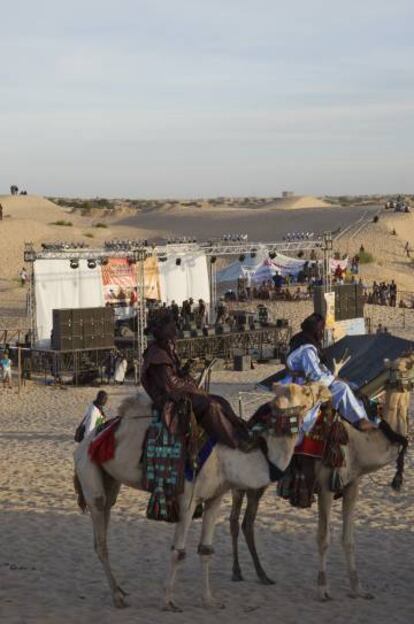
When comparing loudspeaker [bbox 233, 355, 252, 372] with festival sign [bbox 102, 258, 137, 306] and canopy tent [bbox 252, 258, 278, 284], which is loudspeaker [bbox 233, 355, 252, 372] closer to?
festival sign [bbox 102, 258, 137, 306]

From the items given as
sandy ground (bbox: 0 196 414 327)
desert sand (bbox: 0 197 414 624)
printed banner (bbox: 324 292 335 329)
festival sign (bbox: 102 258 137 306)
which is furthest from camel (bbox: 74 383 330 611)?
sandy ground (bbox: 0 196 414 327)

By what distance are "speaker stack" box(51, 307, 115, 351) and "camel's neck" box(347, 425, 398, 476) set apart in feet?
61.9

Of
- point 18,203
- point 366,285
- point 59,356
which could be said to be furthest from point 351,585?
point 18,203

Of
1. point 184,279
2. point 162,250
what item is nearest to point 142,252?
point 162,250

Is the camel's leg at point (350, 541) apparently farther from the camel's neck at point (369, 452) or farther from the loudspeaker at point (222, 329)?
the loudspeaker at point (222, 329)

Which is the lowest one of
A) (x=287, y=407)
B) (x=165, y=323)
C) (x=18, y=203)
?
(x=287, y=407)

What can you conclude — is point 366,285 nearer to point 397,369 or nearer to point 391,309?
point 391,309

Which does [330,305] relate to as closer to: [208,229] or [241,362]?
[241,362]

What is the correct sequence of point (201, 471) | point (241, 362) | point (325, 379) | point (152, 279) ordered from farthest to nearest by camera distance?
1. point (152, 279)
2. point (241, 362)
3. point (325, 379)
4. point (201, 471)

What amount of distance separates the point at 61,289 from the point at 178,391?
22.3 m

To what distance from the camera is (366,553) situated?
10.1 metres

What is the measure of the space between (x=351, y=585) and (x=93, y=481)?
2.26m

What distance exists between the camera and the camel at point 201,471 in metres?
7.98

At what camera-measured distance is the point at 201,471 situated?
26.5 ft
